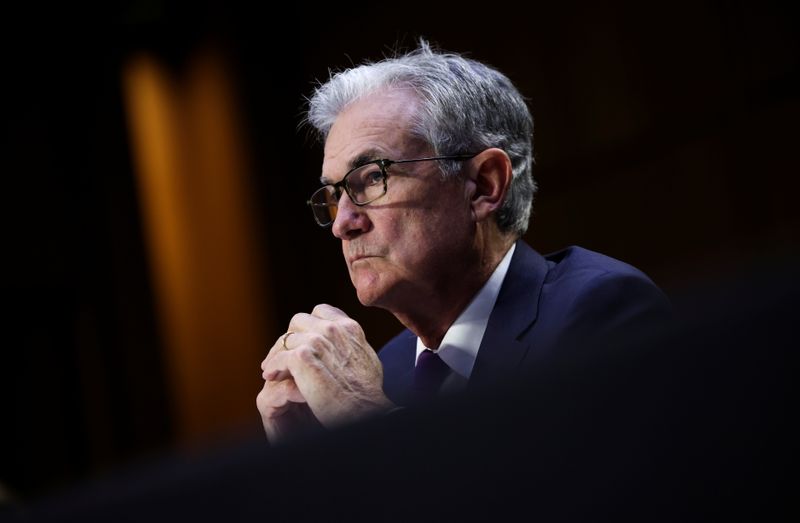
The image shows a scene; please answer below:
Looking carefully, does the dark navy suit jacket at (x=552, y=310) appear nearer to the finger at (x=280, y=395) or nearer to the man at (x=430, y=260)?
the man at (x=430, y=260)

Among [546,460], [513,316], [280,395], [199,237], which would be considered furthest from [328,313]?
[199,237]

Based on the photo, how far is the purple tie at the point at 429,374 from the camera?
4.15 feet

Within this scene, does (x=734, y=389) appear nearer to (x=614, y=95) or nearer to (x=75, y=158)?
(x=614, y=95)

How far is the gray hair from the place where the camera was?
1307mm

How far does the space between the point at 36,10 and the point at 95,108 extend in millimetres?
528

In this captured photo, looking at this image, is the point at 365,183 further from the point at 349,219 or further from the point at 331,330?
the point at 331,330

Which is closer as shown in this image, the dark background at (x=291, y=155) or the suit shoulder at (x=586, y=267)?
Answer: the suit shoulder at (x=586, y=267)

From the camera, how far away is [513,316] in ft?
4.17

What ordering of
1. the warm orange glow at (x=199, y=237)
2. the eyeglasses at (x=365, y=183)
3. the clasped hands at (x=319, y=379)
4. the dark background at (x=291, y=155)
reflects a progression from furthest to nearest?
the warm orange glow at (x=199, y=237)
the dark background at (x=291, y=155)
the eyeglasses at (x=365, y=183)
the clasped hands at (x=319, y=379)

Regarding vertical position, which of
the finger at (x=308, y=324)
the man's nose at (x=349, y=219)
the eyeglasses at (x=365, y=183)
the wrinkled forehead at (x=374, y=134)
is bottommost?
the finger at (x=308, y=324)

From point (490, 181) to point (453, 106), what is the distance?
123 millimetres

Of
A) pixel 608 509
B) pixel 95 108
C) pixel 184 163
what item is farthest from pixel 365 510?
pixel 95 108

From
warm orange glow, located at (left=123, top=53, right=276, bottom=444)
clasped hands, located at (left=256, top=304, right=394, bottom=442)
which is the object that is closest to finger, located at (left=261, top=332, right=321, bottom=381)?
clasped hands, located at (left=256, top=304, right=394, bottom=442)

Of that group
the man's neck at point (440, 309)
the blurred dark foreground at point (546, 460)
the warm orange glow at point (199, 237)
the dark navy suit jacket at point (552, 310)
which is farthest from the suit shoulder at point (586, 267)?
the warm orange glow at point (199, 237)
